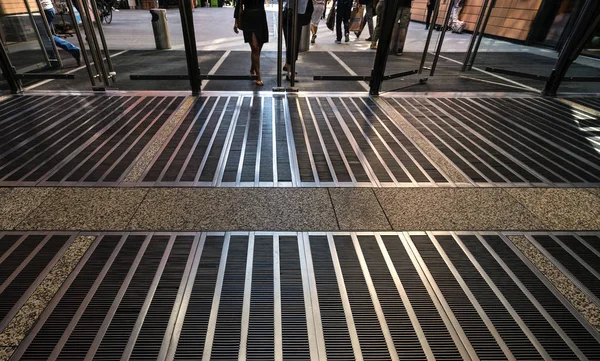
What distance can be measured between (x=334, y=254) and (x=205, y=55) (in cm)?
818

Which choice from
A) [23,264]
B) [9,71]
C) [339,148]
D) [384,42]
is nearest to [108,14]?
[9,71]

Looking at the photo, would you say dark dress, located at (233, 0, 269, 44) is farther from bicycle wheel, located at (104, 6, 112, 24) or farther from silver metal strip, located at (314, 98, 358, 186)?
bicycle wheel, located at (104, 6, 112, 24)

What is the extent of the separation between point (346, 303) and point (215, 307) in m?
0.85

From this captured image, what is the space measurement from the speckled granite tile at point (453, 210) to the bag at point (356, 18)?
10.5m

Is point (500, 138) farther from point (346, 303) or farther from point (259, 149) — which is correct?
point (346, 303)

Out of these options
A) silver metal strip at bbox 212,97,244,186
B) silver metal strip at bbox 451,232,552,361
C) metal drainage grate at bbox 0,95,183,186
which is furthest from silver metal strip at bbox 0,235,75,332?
silver metal strip at bbox 451,232,552,361

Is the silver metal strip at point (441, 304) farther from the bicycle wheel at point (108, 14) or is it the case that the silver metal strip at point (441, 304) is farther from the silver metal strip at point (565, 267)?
the bicycle wheel at point (108, 14)

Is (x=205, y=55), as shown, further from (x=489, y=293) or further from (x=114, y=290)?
(x=489, y=293)

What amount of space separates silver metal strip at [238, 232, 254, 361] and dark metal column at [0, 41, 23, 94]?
5830mm

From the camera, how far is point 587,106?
18.1 feet

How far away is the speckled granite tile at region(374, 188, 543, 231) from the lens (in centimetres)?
265

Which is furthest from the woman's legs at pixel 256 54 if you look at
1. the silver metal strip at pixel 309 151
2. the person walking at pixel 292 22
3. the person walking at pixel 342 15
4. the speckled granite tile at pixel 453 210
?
the person walking at pixel 342 15

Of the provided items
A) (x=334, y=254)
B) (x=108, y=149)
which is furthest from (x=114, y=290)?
(x=108, y=149)

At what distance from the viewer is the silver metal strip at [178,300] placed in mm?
1698
